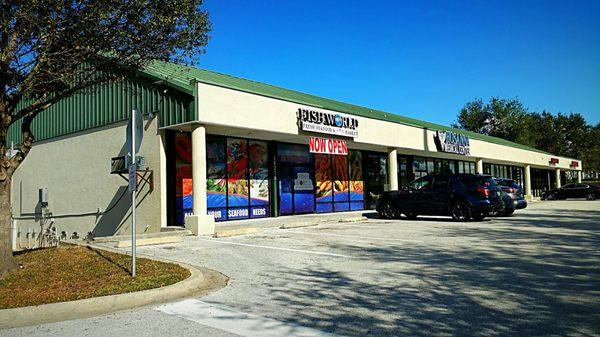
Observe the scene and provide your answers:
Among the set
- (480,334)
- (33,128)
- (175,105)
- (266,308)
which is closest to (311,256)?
(266,308)

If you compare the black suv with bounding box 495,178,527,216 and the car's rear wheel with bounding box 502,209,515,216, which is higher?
the black suv with bounding box 495,178,527,216

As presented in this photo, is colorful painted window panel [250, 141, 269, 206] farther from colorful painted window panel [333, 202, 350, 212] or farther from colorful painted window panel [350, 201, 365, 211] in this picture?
colorful painted window panel [350, 201, 365, 211]

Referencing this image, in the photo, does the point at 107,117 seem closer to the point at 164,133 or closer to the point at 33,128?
the point at 164,133

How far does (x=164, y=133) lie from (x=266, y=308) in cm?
1152

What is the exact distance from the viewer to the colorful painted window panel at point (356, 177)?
84.0 feet

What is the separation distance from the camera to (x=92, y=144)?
18781 millimetres

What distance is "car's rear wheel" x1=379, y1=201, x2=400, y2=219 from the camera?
19375mm

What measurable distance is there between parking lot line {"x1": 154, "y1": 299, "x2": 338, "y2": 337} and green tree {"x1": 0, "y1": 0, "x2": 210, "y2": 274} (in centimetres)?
415

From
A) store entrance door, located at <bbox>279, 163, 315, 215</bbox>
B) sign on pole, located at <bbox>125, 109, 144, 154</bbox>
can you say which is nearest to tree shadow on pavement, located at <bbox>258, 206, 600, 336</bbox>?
sign on pole, located at <bbox>125, 109, 144, 154</bbox>

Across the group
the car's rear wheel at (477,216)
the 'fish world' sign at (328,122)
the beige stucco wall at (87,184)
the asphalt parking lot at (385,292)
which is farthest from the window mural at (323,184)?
the asphalt parking lot at (385,292)

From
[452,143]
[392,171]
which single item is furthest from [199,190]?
[452,143]

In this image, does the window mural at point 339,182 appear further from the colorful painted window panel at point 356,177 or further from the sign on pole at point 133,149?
the sign on pole at point 133,149

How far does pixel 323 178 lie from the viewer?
923 inches

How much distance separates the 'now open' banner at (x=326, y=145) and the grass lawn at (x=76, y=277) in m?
10.7
